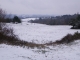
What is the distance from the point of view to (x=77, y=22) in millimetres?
49094

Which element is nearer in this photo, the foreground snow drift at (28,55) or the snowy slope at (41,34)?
the foreground snow drift at (28,55)

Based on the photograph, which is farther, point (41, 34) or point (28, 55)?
point (41, 34)

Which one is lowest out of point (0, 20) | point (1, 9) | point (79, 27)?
point (79, 27)

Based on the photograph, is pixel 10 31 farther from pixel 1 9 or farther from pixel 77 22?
pixel 77 22

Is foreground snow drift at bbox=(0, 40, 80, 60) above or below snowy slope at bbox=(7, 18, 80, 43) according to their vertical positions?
above

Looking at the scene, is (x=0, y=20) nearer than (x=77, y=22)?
Yes

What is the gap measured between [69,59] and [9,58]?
4863 mm

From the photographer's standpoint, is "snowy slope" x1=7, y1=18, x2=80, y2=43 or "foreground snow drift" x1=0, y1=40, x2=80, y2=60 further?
"snowy slope" x1=7, y1=18, x2=80, y2=43

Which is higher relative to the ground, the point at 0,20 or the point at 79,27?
the point at 0,20

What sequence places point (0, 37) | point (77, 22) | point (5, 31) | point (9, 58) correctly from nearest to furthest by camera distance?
point (9, 58) → point (0, 37) → point (5, 31) → point (77, 22)

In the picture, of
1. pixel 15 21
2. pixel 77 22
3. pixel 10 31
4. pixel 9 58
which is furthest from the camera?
pixel 15 21

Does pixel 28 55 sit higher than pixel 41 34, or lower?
higher

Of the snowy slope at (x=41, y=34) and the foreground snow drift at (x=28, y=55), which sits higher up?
the foreground snow drift at (x=28, y=55)

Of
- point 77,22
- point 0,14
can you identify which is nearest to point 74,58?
point 0,14
